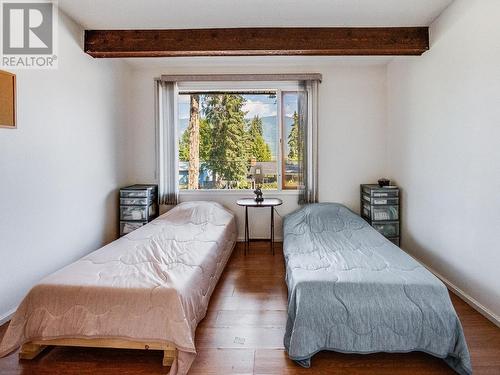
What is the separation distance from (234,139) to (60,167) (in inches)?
87.3

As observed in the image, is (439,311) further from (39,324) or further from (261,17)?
(261,17)

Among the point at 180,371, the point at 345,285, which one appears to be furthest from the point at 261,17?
the point at 180,371

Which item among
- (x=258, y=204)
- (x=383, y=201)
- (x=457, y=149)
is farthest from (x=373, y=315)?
(x=383, y=201)

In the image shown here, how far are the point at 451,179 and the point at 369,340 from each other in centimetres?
173

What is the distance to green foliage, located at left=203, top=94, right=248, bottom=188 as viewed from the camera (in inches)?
167

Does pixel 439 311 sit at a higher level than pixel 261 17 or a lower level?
lower

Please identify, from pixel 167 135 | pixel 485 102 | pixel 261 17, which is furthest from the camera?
pixel 167 135

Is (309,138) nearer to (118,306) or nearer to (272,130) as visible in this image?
(272,130)

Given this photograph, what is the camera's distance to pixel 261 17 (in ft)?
9.29

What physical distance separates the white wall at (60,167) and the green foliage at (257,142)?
1763 mm

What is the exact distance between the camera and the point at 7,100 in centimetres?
217

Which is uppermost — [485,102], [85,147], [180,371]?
[485,102]

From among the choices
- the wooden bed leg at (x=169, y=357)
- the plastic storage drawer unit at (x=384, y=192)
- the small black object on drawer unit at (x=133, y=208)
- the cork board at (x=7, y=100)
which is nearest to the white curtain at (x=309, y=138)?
the plastic storage drawer unit at (x=384, y=192)

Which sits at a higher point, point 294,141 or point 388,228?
point 294,141
